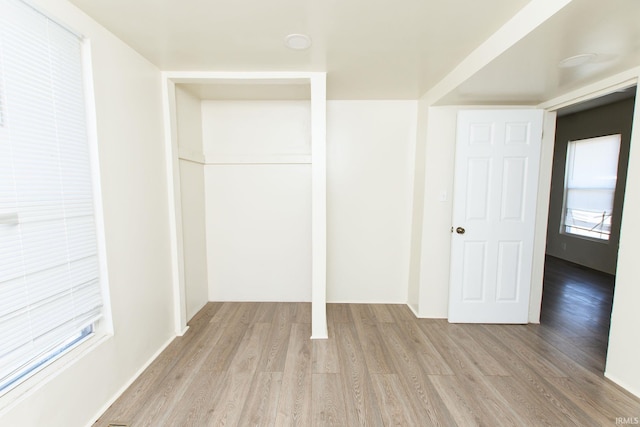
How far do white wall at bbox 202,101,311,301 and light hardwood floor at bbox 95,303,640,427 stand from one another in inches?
22.2

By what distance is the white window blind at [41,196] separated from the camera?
112cm

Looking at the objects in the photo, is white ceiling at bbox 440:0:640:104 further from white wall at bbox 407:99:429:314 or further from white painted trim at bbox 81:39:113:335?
white painted trim at bbox 81:39:113:335

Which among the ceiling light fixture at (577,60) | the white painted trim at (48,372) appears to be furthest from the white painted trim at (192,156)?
the ceiling light fixture at (577,60)

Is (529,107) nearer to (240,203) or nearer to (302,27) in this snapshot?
(302,27)

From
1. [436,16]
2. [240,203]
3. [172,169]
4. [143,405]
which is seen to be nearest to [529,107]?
[436,16]

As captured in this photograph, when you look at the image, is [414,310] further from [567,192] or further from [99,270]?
[567,192]

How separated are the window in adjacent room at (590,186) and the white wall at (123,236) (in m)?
6.15

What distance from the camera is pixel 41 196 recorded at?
1246mm

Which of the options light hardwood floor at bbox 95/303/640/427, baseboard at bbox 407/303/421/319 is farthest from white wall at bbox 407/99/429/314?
light hardwood floor at bbox 95/303/640/427

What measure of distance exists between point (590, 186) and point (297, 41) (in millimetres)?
5398

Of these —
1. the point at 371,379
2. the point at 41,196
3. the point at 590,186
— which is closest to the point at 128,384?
the point at 41,196

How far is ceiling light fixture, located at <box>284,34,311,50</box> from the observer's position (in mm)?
1650

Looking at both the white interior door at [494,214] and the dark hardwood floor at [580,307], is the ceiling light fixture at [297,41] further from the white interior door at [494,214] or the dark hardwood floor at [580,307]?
the dark hardwood floor at [580,307]

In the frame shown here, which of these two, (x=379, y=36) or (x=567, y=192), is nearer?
(x=379, y=36)
